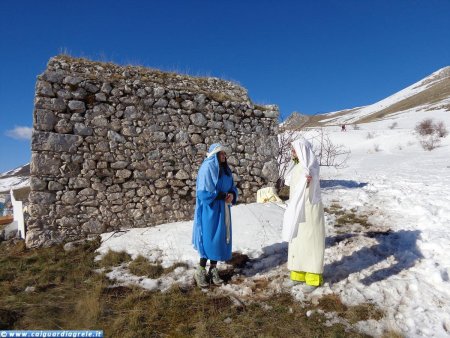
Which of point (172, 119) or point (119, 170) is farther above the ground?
point (172, 119)

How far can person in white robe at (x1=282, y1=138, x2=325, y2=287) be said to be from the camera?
3.67m

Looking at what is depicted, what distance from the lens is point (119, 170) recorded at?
20.0 ft

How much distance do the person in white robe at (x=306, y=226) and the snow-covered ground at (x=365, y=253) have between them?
273mm

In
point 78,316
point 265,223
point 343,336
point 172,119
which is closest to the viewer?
point 343,336

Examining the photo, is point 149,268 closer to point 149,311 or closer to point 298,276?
point 149,311

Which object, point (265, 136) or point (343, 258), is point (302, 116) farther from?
point (343, 258)

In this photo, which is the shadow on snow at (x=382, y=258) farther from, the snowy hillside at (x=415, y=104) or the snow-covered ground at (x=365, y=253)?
the snowy hillside at (x=415, y=104)

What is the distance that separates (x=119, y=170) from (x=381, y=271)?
4.82 metres

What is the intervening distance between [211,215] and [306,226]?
3.92 feet

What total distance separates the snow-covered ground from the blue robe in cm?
48

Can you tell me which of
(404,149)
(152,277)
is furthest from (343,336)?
(404,149)

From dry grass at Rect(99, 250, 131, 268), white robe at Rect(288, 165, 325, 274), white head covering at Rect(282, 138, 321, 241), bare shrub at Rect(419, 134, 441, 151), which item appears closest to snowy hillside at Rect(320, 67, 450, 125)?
bare shrub at Rect(419, 134, 441, 151)

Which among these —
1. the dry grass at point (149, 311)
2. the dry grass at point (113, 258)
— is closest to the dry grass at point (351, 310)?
the dry grass at point (149, 311)

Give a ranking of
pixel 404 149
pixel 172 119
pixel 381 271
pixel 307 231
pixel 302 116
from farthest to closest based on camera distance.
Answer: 1. pixel 404 149
2. pixel 302 116
3. pixel 172 119
4. pixel 381 271
5. pixel 307 231
